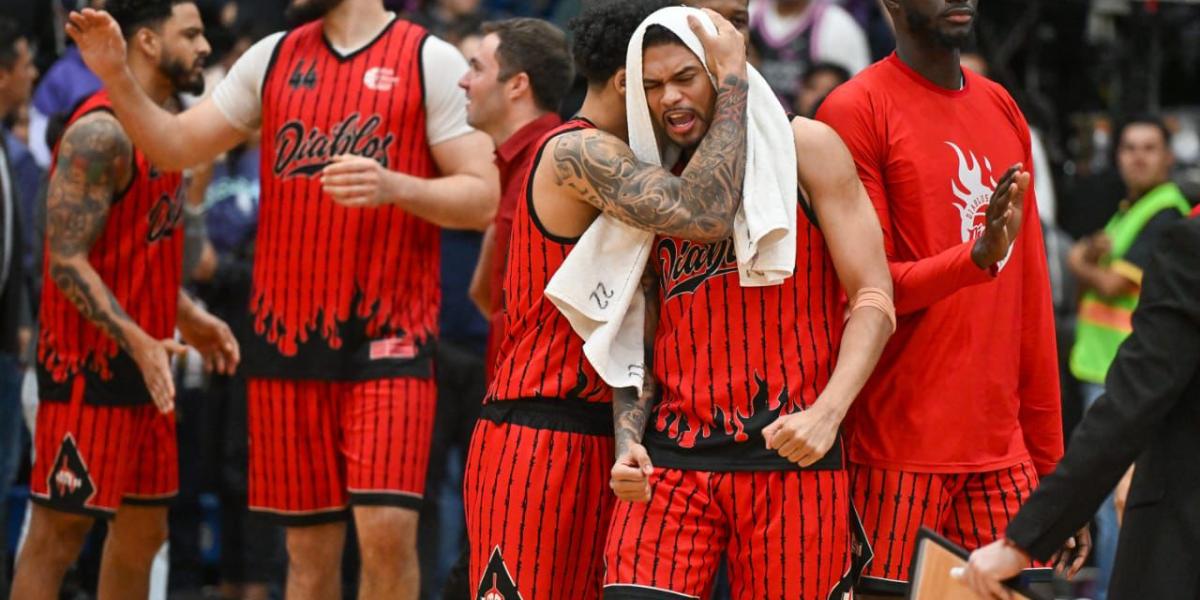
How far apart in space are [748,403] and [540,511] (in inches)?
26.4

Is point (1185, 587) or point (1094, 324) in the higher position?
point (1094, 324)

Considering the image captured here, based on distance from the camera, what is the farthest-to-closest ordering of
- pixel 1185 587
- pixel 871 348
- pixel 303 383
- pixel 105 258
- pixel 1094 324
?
1. pixel 1094 324
2. pixel 105 258
3. pixel 303 383
4. pixel 871 348
5. pixel 1185 587

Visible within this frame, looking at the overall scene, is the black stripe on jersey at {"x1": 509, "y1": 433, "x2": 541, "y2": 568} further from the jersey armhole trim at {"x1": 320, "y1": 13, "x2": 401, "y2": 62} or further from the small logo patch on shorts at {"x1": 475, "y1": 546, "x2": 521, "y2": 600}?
the jersey armhole trim at {"x1": 320, "y1": 13, "x2": 401, "y2": 62}

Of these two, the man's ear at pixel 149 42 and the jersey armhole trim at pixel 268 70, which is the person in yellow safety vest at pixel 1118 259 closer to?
the jersey armhole trim at pixel 268 70

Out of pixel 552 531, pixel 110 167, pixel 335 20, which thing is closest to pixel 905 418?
pixel 552 531

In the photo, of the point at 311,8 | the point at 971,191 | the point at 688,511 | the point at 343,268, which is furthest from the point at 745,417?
the point at 311,8

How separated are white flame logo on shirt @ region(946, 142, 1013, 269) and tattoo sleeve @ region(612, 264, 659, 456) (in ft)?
2.84

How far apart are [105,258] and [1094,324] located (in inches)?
193

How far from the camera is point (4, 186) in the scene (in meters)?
7.18

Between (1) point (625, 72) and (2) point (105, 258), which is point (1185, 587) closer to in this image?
(1) point (625, 72)

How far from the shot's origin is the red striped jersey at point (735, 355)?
171 inches

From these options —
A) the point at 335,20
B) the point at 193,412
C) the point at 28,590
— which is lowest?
the point at 28,590

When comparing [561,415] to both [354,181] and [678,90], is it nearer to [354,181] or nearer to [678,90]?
[678,90]

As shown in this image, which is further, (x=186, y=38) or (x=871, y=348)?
(x=186, y=38)
